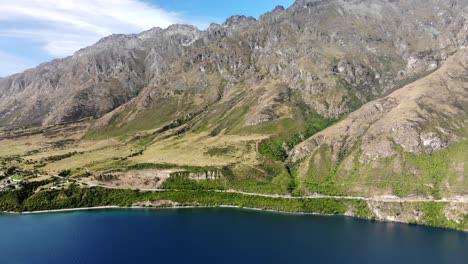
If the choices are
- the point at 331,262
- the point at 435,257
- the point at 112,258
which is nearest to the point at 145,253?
the point at 112,258

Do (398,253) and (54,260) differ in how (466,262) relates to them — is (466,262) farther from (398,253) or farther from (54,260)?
(54,260)

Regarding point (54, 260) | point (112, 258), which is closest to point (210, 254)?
point (112, 258)

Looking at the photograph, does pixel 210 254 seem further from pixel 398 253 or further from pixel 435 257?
pixel 435 257

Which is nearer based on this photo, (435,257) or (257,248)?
(435,257)

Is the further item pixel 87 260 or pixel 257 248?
pixel 257 248

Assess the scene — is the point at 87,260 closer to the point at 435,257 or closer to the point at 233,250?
the point at 233,250

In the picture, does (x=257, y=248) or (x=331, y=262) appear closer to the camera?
(x=331, y=262)

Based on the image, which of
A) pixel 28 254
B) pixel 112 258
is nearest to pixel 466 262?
pixel 112 258
